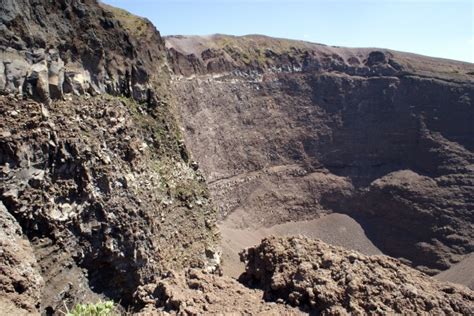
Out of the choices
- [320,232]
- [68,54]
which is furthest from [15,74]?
[320,232]

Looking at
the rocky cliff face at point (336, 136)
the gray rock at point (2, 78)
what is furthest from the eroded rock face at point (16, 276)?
the rocky cliff face at point (336, 136)

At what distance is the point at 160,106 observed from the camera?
2750cm

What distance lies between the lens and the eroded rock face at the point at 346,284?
11.4 metres

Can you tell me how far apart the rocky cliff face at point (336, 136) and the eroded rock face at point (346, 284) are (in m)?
28.8

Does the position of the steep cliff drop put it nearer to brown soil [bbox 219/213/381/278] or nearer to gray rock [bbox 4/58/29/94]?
gray rock [bbox 4/58/29/94]

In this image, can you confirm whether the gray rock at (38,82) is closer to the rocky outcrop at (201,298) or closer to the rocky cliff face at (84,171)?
the rocky cliff face at (84,171)

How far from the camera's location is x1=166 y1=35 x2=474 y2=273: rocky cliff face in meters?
44.2

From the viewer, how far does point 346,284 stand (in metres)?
11.8

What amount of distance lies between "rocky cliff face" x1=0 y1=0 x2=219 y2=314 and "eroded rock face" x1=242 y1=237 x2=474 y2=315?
4052mm

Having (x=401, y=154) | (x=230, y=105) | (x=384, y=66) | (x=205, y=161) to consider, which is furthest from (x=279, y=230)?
(x=384, y=66)

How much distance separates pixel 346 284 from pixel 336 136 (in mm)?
42361

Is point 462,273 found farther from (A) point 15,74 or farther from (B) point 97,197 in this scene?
(A) point 15,74

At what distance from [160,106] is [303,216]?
2450 centimetres

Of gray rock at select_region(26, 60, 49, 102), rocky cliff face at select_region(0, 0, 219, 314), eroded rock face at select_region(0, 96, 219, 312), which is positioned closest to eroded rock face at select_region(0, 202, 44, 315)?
rocky cliff face at select_region(0, 0, 219, 314)
